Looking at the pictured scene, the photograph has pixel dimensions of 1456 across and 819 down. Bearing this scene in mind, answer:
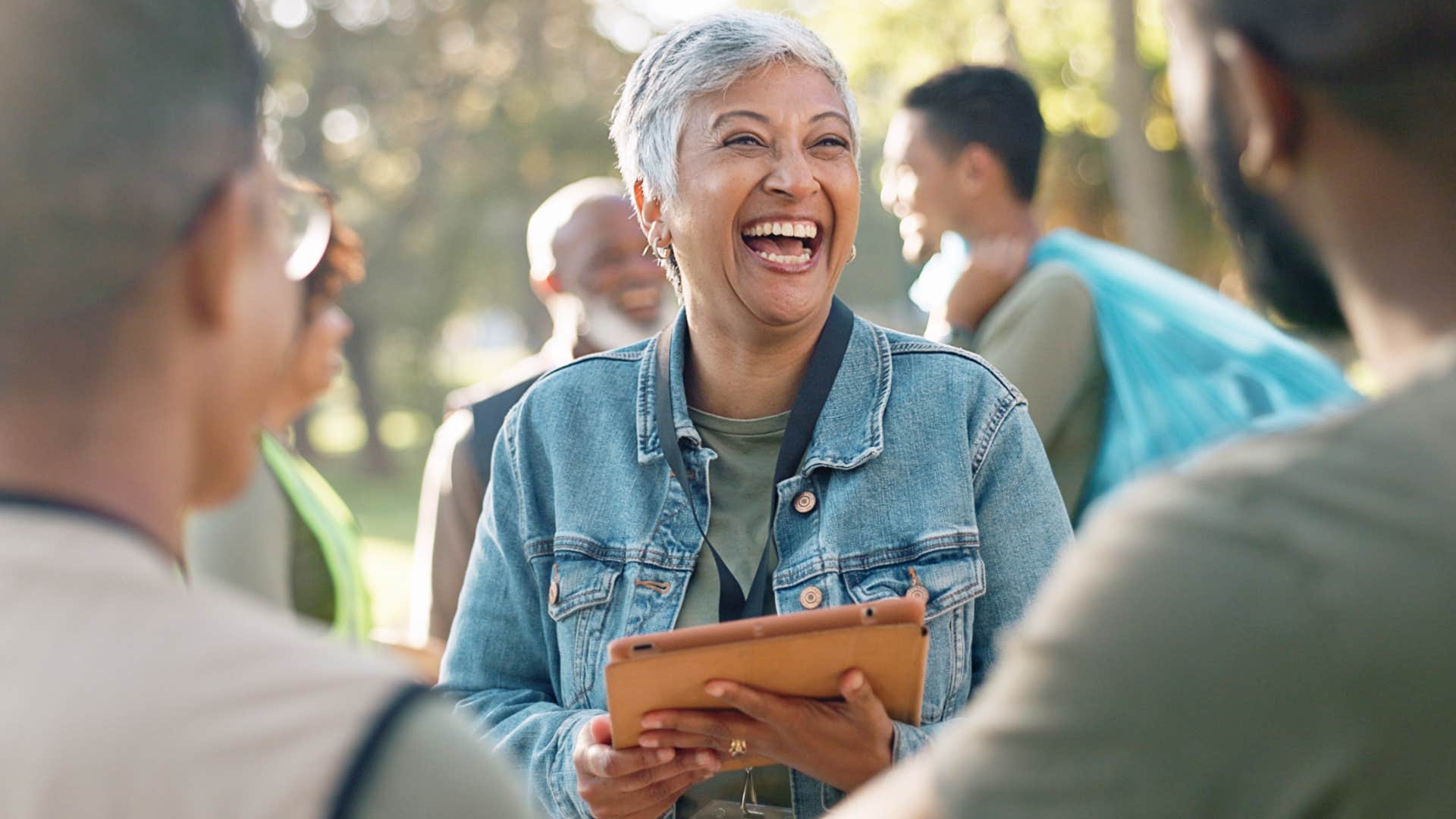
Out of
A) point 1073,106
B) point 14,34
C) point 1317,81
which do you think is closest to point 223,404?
point 14,34

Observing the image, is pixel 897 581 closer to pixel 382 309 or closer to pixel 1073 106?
pixel 1073 106

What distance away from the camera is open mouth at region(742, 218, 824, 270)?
2816 millimetres

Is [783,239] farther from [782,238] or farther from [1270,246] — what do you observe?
[1270,246]

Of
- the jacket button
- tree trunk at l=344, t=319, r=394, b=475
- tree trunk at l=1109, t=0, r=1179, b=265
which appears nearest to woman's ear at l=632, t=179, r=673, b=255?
the jacket button

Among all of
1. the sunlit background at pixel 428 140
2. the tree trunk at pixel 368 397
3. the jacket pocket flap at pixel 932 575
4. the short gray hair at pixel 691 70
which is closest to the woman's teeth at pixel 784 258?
the short gray hair at pixel 691 70

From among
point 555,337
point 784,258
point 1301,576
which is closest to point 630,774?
point 784,258

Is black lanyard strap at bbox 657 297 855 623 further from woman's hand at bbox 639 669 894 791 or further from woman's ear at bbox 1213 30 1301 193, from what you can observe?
woman's ear at bbox 1213 30 1301 193

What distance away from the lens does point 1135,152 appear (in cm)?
1152

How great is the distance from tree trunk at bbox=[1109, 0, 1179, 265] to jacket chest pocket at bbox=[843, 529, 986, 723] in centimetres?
951

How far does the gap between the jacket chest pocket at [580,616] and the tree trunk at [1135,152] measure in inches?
378

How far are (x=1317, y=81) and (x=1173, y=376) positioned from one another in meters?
2.43

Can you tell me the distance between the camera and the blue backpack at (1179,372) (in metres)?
3.43

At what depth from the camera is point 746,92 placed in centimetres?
278

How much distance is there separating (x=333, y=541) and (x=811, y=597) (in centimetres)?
126
